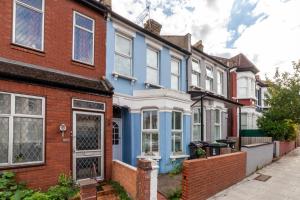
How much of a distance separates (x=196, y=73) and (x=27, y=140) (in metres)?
11.6

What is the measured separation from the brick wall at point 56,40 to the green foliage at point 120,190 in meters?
3.69

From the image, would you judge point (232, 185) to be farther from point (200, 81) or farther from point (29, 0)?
point (29, 0)

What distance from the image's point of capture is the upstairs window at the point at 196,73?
16.7 meters

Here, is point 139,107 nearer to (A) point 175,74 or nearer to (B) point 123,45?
(B) point 123,45

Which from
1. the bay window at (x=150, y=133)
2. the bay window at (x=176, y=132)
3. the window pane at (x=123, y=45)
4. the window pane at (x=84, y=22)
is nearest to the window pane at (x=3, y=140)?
the window pane at (x=84, y=22)

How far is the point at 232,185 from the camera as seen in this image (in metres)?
11.1

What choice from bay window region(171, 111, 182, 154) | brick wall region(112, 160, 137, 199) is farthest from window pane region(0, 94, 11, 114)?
bay window region(171, 111, 182, 154)

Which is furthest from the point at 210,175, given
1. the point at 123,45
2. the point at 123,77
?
the point at 123,45

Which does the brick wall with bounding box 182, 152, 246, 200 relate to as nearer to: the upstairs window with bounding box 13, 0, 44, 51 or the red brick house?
the red brick house

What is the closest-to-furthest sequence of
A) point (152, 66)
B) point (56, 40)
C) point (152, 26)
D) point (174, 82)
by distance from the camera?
point (56, 40)
point (152, 66)
point (174, 82)
point (152, 26)

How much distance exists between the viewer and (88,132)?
9.02 m

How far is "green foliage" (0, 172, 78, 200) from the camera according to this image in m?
6.24

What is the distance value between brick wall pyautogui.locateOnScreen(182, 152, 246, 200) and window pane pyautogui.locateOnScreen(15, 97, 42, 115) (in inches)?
170

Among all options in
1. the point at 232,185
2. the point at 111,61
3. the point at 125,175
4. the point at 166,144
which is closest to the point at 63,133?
the point at 125,175
